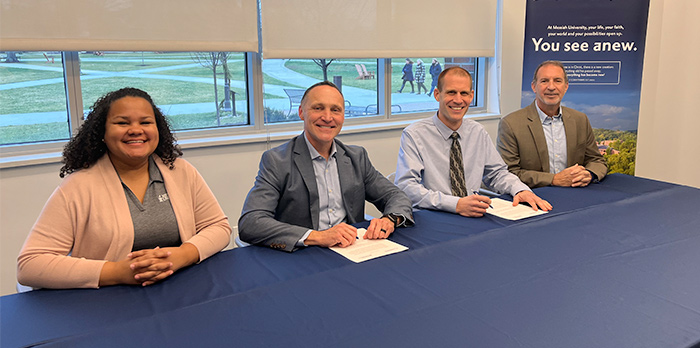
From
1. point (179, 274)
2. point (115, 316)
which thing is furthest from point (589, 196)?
point (115, 316)

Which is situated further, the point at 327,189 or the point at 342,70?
the point at 342,70

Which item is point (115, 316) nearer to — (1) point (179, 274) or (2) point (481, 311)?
(1) point (179, 274)

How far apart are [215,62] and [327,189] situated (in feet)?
6.44

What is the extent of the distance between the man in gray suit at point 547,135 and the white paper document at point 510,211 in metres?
0.72

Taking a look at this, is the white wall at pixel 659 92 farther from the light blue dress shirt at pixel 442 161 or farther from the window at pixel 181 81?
the light blue dress shirt at pixel 442 161

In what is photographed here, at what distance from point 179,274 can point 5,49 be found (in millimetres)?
2099

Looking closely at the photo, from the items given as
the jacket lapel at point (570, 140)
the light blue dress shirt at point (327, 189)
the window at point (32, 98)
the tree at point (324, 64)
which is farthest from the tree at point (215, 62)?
the jacket lapel at point (570, 140)

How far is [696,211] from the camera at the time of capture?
2367 millimetres

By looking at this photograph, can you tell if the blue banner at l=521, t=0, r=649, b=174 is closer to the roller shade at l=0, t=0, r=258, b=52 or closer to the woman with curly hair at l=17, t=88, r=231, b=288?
the roller shade at l=0, t=0, r=258, b=52

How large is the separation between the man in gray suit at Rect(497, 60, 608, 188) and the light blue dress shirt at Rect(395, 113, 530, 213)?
0.31 metres

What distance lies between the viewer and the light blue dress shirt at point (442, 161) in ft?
8.87

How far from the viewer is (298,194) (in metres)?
2.24

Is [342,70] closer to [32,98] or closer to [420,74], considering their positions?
[420,74]

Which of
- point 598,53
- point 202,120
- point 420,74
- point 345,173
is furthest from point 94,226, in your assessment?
point 598,53
